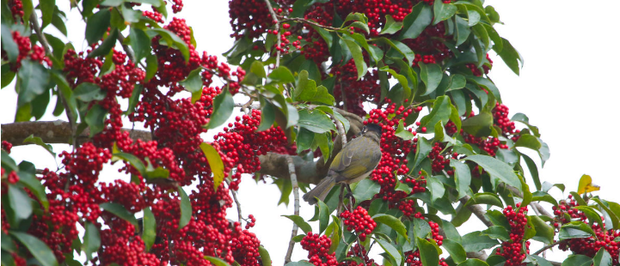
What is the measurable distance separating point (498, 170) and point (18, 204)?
2735 millimetres

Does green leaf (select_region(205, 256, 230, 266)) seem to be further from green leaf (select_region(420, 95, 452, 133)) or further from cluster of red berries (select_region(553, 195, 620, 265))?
cluster of red berries (select_region(553, 195, 620, 265))

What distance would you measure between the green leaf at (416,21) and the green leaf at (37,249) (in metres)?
2.80

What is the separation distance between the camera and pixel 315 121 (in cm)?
285

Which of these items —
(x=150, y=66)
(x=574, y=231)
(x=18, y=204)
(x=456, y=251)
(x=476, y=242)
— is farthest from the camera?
(x=476, y=242)

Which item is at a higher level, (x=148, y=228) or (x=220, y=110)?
(x=220, y=110)

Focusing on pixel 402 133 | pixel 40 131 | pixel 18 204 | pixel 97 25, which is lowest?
pixel 18 204

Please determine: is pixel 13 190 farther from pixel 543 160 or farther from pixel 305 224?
pixel 543 160

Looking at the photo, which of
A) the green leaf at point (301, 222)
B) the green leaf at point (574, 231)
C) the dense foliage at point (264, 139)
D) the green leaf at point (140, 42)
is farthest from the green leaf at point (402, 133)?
the green leaf at point (140, 42)

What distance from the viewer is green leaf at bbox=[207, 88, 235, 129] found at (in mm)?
2121

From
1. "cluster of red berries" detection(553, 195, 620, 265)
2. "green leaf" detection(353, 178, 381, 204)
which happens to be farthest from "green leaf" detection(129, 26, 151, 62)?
"cluster of red berries" detection(553, 195, 620, 265)

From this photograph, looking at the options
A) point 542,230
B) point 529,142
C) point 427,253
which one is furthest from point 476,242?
point 529,142

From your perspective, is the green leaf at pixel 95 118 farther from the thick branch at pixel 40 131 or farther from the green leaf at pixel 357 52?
the green leaf at pixel 357 52

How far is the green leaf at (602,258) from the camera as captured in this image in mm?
3254

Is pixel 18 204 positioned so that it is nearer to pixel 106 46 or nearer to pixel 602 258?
pixel 106 46
